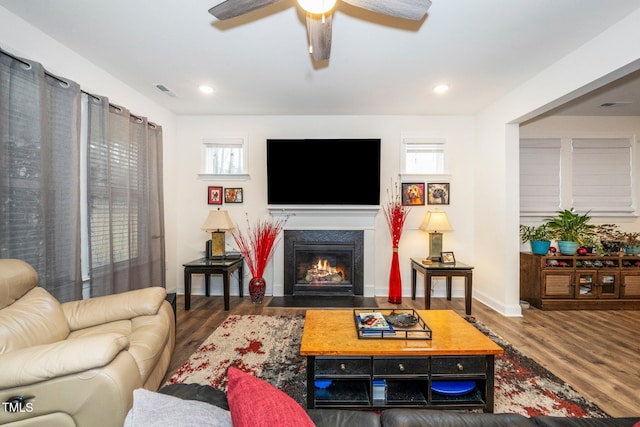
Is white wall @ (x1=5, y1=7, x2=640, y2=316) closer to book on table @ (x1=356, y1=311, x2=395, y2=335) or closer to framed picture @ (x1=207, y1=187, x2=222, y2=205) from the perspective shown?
framed picture @ (x1=207, y1=187, x2=222, y2=205)

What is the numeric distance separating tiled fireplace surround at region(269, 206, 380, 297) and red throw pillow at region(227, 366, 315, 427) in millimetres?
3147

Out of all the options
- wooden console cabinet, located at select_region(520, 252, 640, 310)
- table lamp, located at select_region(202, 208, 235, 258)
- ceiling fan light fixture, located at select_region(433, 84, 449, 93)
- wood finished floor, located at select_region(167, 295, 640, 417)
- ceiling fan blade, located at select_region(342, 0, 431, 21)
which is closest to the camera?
ceiling fan blade, located at select_region(342, 0, 431, 21)

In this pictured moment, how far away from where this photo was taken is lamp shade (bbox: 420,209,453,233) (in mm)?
3592

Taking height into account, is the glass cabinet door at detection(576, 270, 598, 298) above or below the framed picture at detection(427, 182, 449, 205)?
below

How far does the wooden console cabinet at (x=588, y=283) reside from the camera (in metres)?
3.48

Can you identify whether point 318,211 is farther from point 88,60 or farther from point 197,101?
point 88,60

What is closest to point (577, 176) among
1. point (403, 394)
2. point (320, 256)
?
point (320, 256)

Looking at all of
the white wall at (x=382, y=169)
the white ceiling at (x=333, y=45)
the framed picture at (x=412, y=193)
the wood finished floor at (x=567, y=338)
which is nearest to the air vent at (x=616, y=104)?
the white ceiling at (x=333, y=45)

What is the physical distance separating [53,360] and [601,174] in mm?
6013

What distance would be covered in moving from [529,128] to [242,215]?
439 cm

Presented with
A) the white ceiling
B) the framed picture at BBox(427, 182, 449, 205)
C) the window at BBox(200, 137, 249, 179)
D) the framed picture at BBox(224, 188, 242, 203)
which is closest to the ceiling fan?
the white ceiling

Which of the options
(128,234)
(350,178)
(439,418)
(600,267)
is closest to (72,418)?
(439,418)

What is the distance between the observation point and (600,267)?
3508mm

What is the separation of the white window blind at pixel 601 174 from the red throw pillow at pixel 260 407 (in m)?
5.00
